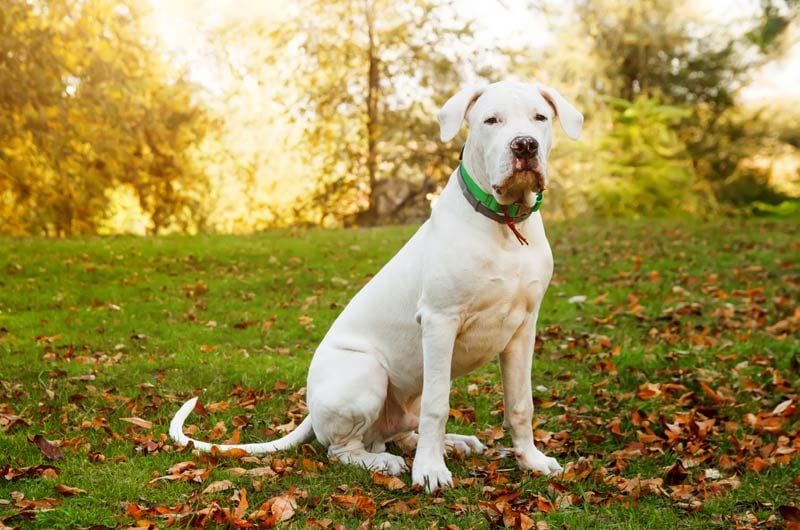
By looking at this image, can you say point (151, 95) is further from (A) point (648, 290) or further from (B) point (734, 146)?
(B) point (734, 146)

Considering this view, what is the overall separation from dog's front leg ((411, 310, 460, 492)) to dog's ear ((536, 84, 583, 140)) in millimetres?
1061

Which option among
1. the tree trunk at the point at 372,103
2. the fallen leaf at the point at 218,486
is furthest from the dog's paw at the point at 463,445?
the tree trunk at the point at 372,103

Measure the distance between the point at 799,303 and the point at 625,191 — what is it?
492 inches

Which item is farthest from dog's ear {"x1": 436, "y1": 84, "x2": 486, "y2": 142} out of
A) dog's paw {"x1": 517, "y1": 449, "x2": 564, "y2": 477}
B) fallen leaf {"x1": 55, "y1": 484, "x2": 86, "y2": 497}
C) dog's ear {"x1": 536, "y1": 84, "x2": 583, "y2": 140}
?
fallen leaf {"x1": 55, "y1": 484, "x2": 86, "y2": 497}

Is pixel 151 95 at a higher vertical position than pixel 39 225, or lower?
higher

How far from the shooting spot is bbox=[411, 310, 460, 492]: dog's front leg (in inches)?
146

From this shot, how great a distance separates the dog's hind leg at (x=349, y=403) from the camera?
398cm

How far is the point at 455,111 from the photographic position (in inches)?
144

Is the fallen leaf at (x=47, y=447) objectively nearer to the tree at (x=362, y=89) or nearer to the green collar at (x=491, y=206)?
the green collar at (x=491, y=206)

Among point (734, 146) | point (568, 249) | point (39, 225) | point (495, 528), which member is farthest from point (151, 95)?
point (734, 146)

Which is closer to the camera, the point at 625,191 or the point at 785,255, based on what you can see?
the point at 785,255

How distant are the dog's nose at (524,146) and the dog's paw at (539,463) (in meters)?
1.59

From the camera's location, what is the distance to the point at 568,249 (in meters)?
11.8

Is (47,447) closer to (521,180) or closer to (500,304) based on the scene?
(500,304)
